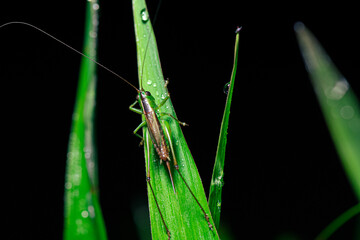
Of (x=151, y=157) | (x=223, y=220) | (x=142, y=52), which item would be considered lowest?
(x=223, y=220)

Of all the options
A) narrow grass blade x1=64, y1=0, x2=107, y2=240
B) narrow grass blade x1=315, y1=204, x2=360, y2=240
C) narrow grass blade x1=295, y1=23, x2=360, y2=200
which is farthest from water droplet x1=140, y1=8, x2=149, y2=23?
narrow grass blade x1=315, y1=204, x2=360, y2=240

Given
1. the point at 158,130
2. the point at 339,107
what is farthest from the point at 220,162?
the point at 339,107

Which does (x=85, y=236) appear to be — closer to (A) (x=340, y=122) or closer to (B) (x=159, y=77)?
(B) (x=159, y=77)

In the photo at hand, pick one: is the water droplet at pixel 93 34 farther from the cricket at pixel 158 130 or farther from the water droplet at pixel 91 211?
the water droplet at pixel 91 211

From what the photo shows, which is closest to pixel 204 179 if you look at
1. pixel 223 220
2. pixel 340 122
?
pixel 223 220

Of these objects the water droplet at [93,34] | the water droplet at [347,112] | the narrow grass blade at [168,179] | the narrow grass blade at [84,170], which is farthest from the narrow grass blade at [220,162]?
the water droplet at [93,34]
